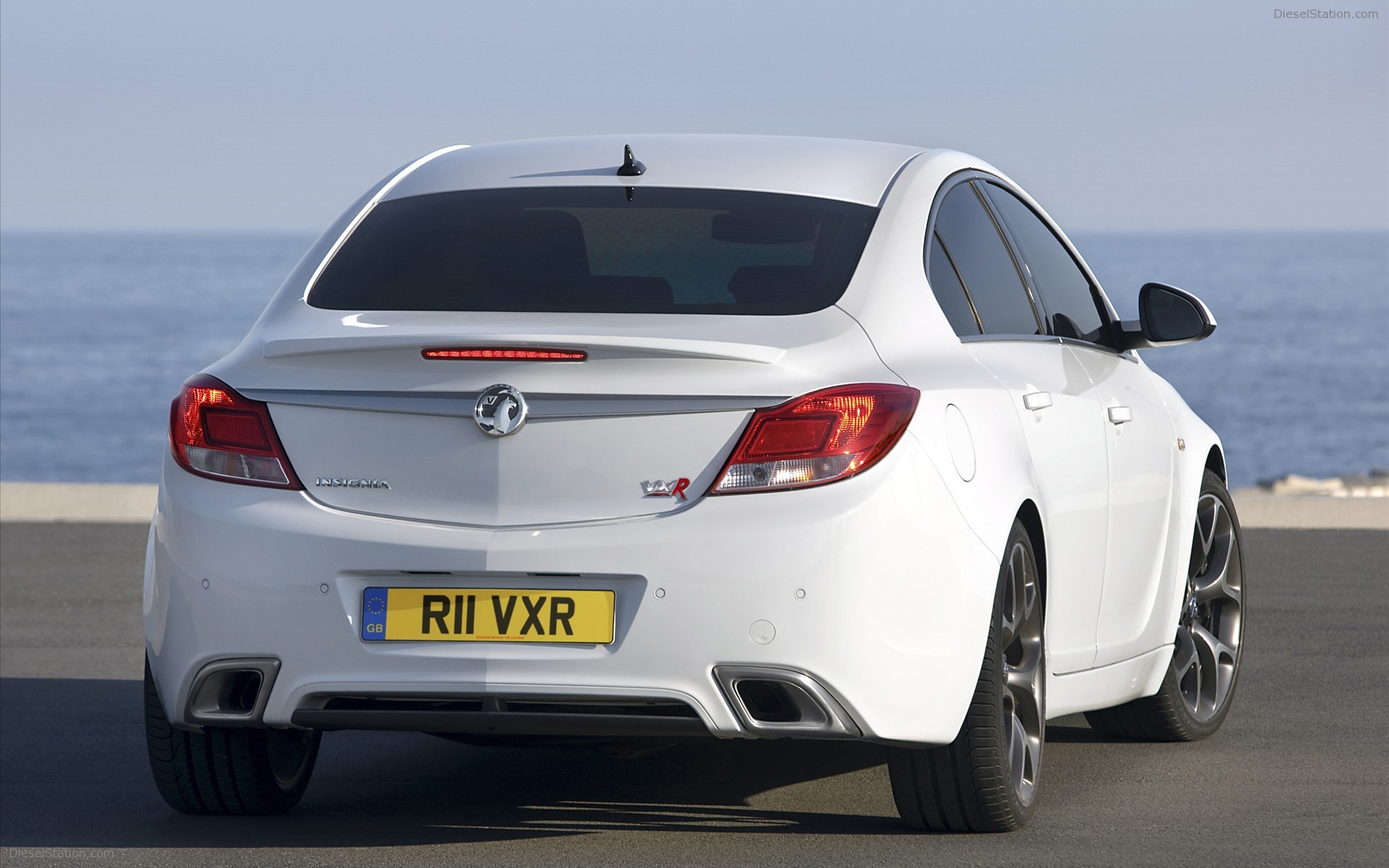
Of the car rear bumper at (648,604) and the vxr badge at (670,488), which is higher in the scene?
the vxr badge at (670,488)

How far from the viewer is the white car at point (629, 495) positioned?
15.4 feet

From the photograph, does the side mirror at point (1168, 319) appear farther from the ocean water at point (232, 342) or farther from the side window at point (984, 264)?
the ocean water at point (232, 342)

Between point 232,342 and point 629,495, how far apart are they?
31.3 m

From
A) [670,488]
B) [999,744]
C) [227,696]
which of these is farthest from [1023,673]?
[227,696]

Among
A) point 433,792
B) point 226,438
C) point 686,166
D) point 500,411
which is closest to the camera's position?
point 500,411

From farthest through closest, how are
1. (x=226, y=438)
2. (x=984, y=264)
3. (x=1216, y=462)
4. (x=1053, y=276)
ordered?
1. (x=1216, y=462)
2. (x=1053, y=276)
3. (x=984, y=264)
4. (x=226, y=438)

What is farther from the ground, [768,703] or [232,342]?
[768,703]

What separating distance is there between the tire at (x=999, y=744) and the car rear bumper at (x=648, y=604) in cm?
12

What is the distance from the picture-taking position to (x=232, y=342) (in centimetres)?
3509

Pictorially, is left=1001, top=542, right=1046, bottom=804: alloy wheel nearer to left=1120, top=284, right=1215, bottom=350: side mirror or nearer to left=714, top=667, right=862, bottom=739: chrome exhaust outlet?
left=714, top=667, right=862, bottom=739: chrome exhaust outlet

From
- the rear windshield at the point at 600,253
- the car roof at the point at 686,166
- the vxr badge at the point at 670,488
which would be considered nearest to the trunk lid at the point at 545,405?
the vxr badge at the point at 670,488

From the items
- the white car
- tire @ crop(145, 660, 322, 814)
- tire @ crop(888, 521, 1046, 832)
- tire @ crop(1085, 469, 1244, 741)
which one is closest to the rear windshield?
the white car

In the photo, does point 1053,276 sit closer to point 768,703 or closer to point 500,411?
point 768,703

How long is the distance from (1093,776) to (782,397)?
226 centimetres
